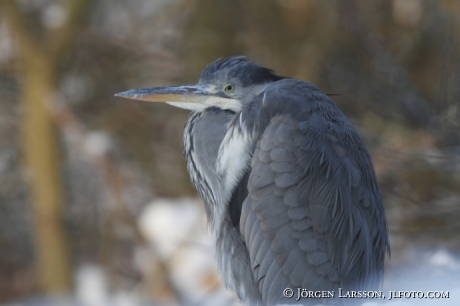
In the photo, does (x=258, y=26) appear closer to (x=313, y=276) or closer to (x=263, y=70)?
(x=263, y=70)

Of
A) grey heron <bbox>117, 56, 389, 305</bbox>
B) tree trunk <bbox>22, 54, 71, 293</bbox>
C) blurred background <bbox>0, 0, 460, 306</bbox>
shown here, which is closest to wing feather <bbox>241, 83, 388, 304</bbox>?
grey heron <bbox>117, 56, 389, 305</bbox>

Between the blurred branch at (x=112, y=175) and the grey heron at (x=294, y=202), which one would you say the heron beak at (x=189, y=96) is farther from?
the blurred branch at (x=112, y=175)

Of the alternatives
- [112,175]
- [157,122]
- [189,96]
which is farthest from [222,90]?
[157,122]

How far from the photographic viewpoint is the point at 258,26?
4488 mm

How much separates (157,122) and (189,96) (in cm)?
283

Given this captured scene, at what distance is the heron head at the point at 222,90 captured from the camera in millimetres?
2176

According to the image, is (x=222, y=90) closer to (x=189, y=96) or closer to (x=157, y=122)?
(x=189, y=96)

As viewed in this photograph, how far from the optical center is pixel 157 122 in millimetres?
4992

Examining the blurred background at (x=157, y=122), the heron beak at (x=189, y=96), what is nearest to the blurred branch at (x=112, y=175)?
the blurred background at (x=157, y=122)

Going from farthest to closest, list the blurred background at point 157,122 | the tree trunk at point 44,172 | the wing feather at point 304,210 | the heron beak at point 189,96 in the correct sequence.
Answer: the tree trunk at point 44,172 → the blurred background at point 157,122 → the heron beak at point 189,96 → the wing feather at point 304,210

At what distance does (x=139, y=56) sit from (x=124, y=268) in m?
1.76

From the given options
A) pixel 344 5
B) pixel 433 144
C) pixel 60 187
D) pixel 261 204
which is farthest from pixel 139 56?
pixel 261 204

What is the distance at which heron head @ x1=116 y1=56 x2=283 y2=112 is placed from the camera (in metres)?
2.18

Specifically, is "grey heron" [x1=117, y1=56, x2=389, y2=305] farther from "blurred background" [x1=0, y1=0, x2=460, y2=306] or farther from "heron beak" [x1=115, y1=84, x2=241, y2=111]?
"blurred background" [x1=0, y1=0, x2=460, y2=306]
